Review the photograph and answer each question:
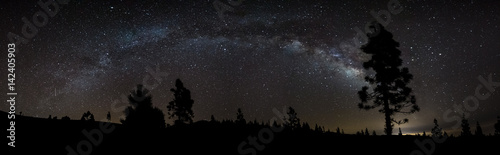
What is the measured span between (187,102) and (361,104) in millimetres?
26813

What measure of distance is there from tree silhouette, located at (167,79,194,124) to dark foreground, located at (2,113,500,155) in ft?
77.6

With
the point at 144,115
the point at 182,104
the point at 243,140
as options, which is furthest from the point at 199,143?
the point at 182,104

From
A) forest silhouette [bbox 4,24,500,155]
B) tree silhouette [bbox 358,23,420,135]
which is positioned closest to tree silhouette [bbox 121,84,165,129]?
forest silhouette [bbox 4,24,500,155]

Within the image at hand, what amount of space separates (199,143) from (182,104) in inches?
A: 1060

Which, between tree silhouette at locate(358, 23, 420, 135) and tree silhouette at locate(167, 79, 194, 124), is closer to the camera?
tree silhouette at locate(358, 23, 420, 135)

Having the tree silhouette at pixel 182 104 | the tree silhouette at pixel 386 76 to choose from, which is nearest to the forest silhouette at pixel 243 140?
the tree silhouette at pixel 386 76

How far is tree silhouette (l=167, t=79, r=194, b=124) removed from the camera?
137 feet

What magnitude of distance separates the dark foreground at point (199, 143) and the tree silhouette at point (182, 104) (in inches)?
931

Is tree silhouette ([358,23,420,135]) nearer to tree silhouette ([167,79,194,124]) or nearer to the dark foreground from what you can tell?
the dark foreground

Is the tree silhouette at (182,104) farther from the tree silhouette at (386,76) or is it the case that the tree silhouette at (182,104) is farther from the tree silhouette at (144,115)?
the tree silhouette at (386,76)

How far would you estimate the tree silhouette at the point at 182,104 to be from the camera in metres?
41.8

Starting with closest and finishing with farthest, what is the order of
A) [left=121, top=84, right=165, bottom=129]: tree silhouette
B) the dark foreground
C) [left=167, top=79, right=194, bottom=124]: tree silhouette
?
the dark foreground, [left=121, top=84, right=165, bottom=129]: tree silhouette, [left=167, top=79, right=194, bottom=124]: tree silhouette

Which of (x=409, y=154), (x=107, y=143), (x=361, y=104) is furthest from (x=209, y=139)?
(x=361, y=104)

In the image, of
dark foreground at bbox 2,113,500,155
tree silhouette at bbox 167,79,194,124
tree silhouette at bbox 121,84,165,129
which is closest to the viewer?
dark foreground at bbox 2,113,500,155
